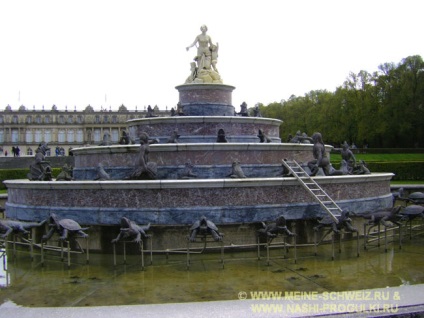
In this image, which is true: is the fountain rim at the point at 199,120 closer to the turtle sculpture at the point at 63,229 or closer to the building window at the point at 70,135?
the turtle sculpture at the point at 63,229

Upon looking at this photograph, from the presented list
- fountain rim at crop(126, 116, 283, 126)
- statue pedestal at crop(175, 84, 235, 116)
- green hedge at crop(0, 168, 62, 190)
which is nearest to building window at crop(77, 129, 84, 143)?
green hedge at crop(0, 168, 62, 190)

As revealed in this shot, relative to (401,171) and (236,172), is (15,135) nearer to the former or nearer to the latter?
(401,171)

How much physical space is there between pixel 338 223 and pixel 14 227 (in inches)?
272

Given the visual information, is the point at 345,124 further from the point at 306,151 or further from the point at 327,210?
the point at 327,210

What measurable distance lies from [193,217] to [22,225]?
379 centimetres

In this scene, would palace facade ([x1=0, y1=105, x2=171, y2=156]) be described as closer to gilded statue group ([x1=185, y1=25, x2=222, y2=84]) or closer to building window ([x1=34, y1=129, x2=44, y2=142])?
building window ([x1=34, y1=129, x2=44, y2=142])

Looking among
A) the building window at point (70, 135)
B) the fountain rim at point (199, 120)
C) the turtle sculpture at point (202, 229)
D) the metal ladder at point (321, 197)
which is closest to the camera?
the turtle sculpture at point (202, 229)

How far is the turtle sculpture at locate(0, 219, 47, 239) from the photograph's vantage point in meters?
10.6

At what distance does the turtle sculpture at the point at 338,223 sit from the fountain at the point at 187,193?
69 centimetres

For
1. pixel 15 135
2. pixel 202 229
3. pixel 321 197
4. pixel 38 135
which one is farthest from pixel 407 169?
pixel 15 135

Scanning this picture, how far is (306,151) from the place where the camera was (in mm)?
15297

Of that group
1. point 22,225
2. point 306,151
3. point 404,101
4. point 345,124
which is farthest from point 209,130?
point 345,124

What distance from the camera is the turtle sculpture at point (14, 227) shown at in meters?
10.6

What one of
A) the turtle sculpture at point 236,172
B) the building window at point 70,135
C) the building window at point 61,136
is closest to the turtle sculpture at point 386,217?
the turtle sculpture at point 236,172
